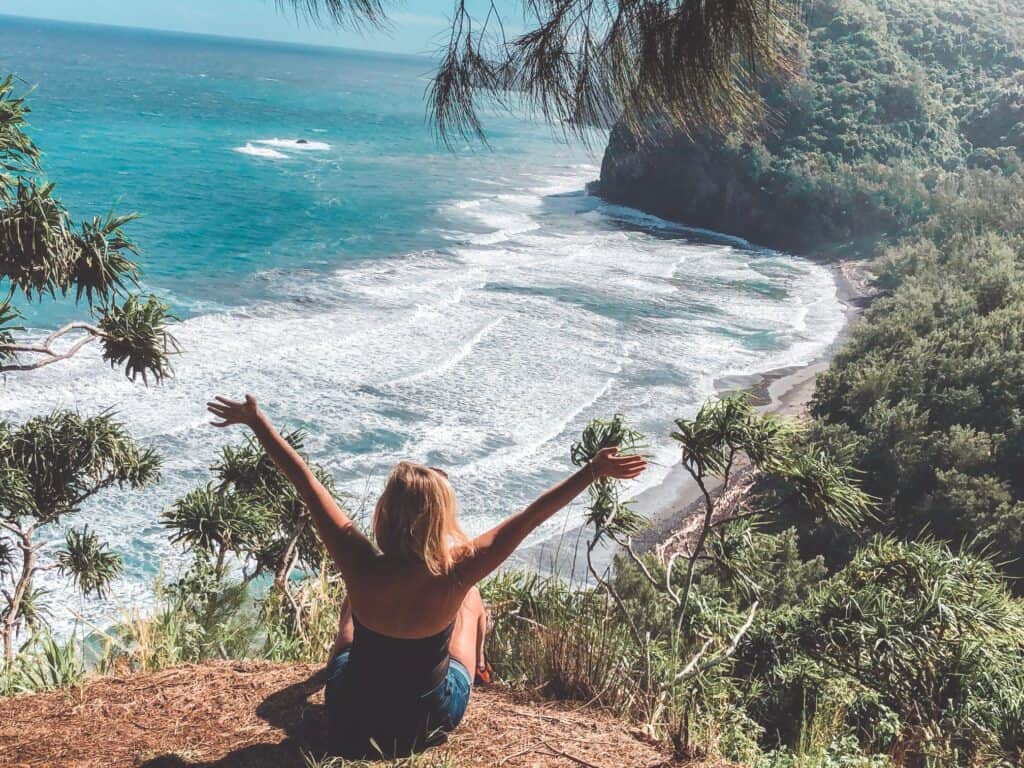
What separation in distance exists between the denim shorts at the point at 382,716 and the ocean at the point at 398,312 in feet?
5.55

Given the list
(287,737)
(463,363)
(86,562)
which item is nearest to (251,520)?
(86,562)

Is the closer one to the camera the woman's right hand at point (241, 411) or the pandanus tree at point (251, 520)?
the woman's right hand at point (241, 411)

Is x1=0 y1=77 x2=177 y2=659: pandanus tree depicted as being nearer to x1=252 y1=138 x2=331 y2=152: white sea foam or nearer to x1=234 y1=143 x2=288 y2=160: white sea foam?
x1=234 y1=143 x2=288 y2=160: white sea foam

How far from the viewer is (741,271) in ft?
111

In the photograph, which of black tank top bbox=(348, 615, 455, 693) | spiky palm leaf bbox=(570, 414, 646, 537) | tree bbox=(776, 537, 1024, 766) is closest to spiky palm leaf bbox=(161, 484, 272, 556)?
spiky palm leaf bbox=(570, 414, 646, 537)

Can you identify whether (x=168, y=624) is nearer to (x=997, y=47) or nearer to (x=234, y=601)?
(x=234, y=601)

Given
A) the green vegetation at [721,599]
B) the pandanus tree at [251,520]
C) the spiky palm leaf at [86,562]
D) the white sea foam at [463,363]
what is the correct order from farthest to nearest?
the white sea foam at [463,363]
the spiky palm leaf at [86,562]
the pandanus tree at [251,520]
the green vegetation at [721,599]

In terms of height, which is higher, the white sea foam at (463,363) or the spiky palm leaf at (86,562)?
the spiky palm leaf at (86,562)

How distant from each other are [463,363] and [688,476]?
683 cm

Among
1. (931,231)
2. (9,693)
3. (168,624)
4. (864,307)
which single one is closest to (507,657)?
(168,624)

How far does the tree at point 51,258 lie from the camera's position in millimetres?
4387

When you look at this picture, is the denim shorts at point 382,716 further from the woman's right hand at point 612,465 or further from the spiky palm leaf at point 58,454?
the spiky palm leaf at point 58,454

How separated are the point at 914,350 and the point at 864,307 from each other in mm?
12665

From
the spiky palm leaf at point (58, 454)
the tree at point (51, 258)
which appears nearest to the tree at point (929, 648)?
the tree at point (51, 258)
